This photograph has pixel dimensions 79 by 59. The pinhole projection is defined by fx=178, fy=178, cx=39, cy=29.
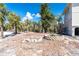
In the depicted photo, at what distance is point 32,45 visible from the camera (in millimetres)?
3373

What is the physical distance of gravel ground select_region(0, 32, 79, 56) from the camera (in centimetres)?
329

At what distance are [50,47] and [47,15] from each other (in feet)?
2.04

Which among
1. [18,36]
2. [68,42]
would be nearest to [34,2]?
[18,36]

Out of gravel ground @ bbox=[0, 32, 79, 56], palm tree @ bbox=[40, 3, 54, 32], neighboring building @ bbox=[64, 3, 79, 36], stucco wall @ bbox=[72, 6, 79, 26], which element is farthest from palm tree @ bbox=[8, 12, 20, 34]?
stucco wall @ bbox=[72, 6, 79, 26]

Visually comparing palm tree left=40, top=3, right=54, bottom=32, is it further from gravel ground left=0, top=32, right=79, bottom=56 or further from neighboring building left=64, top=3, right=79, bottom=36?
neighboring building left=64, top=3, right=79, bottom=36

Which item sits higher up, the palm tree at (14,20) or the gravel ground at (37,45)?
the palm tree at (14,20)

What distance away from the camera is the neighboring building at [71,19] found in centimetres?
335

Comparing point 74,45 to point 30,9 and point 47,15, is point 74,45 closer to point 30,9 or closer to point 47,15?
point 47,15

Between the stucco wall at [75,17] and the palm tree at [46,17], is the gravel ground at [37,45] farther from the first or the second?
the stucco wall at [75,17]

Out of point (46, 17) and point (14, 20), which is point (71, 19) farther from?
point (14, 20)

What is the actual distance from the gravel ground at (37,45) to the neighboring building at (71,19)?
0.14 metres

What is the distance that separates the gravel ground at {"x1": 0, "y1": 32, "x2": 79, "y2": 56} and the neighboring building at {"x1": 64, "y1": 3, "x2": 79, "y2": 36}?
0.14m

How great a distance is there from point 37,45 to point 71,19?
818 millimetres

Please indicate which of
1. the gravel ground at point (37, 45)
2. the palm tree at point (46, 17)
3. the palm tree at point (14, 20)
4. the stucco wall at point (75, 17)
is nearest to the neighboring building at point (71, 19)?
the stucco wall at point (75, 17)
